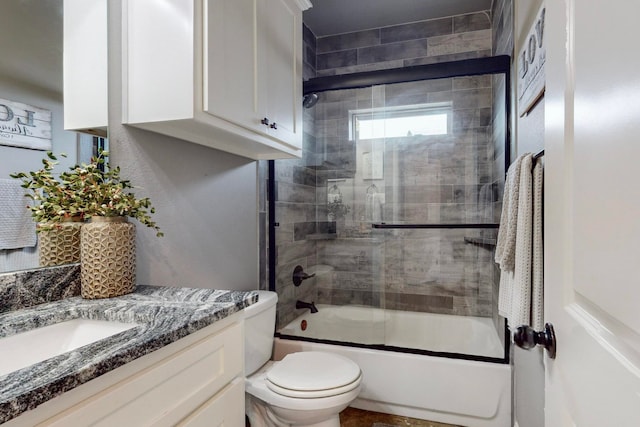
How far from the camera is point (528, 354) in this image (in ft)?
4.85

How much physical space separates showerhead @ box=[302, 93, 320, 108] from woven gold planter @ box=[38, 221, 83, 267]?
1.76 metres

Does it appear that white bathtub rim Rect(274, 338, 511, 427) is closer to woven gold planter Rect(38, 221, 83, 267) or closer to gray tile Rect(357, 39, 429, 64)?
woven gold planter Rect(38, 221, 83, 267)

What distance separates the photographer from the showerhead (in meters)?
2.56

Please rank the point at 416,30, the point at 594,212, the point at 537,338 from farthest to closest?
the point at 416,30 → the point at 537,338 → the point at 594,212

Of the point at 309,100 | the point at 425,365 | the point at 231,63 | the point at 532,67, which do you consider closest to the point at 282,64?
the point at 231,63

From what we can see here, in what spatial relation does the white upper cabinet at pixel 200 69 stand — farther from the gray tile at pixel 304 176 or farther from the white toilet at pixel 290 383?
the gray tile at pixel 304 176

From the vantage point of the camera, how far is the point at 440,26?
2.76m

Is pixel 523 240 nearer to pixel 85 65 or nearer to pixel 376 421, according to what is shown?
pixel 376 421

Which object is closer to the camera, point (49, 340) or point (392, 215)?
point (49, 340)

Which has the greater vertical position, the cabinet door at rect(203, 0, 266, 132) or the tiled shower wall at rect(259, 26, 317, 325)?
the cabinet door at rect(203, 0, 266, 132)

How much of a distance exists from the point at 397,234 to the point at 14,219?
225 centimetres

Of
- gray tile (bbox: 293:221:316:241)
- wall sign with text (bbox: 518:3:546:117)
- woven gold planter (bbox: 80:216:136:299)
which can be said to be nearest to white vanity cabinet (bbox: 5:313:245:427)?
woven gold planter (bbox: 80:216:136:299)

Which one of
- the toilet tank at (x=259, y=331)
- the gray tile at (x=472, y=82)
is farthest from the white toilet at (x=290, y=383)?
the gray tile at (x=472, y=82)

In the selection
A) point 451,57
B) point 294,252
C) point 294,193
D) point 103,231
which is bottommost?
point 294,252
